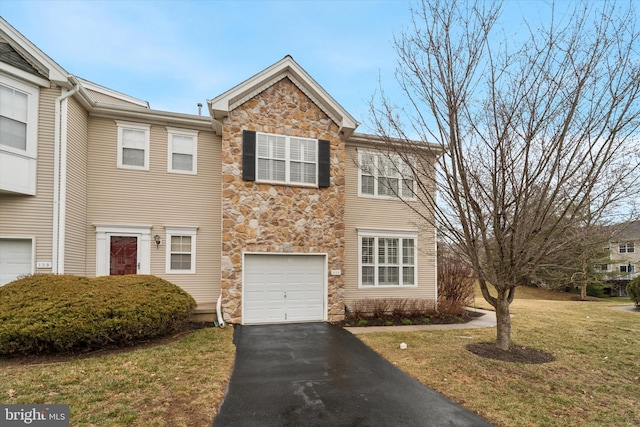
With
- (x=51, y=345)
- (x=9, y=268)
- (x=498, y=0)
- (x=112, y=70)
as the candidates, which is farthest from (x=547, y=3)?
(x=112, y=70)

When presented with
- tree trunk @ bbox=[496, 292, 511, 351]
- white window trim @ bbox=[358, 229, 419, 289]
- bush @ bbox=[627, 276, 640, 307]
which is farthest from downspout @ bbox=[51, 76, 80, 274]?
bush @ bbox=[627, 276, 640, 307]

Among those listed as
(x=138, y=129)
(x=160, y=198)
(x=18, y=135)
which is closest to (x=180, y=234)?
(x=160, y=198)

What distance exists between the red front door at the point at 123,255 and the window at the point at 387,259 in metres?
7.21

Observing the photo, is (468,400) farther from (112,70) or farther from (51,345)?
(112,70)

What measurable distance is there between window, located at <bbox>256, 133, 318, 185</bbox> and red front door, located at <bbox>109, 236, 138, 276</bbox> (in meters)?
4.35

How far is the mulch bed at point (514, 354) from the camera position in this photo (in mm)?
6715

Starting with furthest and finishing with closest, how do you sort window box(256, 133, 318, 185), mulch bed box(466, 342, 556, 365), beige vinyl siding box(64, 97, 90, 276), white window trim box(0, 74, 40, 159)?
window box(256, 133, 318, 185), beige vinyl siding box(64, 97, 90, 276), white window trim box(0, 74, 40, 159), mulch bed box(466, 342, 556, 365)

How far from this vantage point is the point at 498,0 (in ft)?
20.9

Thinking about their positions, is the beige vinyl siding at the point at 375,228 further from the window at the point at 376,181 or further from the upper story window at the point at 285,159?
the upper story window at the point at 285,159

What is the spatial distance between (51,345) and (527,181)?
9623 mm

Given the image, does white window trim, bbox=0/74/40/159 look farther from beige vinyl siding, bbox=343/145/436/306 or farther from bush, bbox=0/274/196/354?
beige vinyl siding, bbox=343/145/436/306

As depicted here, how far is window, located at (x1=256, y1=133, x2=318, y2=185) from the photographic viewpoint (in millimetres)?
10164

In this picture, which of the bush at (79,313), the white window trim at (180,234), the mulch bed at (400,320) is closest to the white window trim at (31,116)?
the bush at (79,313)

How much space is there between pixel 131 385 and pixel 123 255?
599cm
